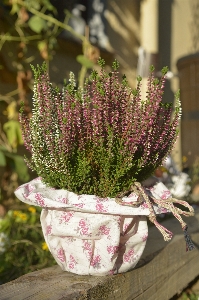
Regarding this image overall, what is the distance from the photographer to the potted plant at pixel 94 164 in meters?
1.20

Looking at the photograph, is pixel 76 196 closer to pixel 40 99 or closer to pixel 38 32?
pixel 40 99

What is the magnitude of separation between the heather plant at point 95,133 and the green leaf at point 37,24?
1646 mm

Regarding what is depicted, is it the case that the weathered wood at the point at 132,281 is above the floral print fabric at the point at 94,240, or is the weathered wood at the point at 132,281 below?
below

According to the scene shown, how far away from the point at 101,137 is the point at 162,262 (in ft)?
2.06

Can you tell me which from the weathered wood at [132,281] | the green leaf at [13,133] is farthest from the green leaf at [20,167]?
the weathered wood at [132,281]

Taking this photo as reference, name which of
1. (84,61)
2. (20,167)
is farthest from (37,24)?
(20,167)

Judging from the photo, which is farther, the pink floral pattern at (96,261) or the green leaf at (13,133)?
the green leaf at (13,133)

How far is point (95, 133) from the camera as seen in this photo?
1204 mm

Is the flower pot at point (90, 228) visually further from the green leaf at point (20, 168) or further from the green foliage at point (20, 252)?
the green leaf at point (20, 168)

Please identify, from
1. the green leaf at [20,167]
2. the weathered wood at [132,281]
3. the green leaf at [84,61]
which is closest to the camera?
the weathered wood at [132,281]

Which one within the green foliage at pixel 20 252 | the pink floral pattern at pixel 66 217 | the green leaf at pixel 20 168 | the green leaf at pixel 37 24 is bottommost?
the green foliage at pixel 20 252

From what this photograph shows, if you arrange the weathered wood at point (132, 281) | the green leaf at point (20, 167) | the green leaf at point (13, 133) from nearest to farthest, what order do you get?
1. the weathered wood at point (132, 281)
2. the green leaf at point (20, 167)
3. the green leaf at point (13, 133)

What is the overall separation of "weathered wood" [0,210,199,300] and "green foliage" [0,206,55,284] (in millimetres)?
515

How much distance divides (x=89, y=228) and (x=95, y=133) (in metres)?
0.26
